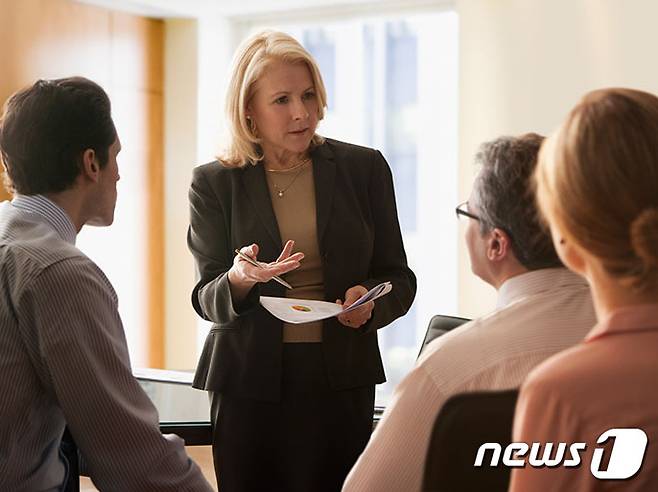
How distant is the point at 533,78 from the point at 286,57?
3.05m

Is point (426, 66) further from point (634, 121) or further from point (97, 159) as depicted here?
point (634, 121)

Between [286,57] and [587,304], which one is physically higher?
[286,57]

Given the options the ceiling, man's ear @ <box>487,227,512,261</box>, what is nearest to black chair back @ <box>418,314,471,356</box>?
man's ear @ <box>487,227,512,261</box>

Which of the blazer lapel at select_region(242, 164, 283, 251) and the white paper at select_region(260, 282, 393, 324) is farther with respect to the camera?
the blazer lapel at select_region(242, 164, 283, 251)

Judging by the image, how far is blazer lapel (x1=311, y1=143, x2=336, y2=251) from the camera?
2480 millimetres

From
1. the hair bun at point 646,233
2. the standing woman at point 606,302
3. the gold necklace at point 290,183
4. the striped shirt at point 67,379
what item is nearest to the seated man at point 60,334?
the striped shirt at point 67,379

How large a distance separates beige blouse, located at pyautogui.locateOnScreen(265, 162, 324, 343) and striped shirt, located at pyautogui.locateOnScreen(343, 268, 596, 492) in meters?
0.94

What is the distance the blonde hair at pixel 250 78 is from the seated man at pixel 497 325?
3.14 feet

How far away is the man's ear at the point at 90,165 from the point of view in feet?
6.32

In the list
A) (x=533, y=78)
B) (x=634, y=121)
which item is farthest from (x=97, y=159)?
(x=533, y=78)

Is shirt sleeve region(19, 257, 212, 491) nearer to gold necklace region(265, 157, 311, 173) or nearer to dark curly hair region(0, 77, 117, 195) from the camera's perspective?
dark curly hair region(0, 77, 117, 195)

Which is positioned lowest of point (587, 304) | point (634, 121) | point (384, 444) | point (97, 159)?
point (384, 444)

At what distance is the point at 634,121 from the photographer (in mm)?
1021

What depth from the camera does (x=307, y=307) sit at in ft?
7.40
